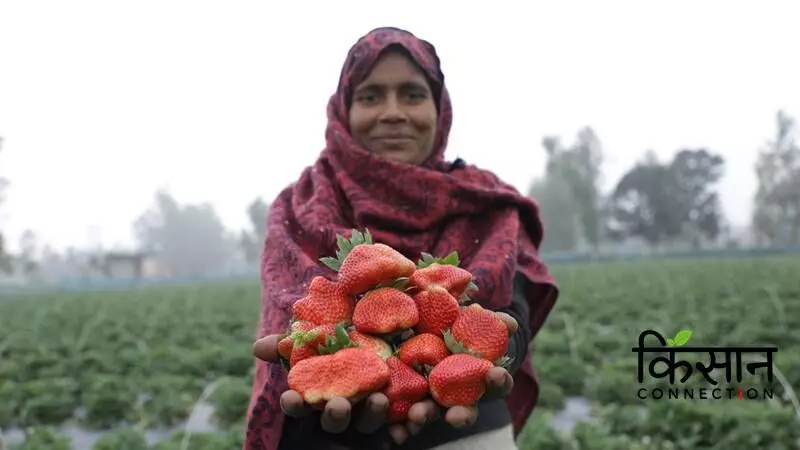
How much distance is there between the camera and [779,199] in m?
47.7

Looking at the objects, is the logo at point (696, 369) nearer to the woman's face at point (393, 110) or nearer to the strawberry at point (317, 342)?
the woman's face at point (393, 110)

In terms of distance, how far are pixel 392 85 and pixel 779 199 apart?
52309mm

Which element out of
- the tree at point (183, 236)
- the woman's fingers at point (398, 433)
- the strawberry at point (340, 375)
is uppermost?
the strawberry at point (340, 375)

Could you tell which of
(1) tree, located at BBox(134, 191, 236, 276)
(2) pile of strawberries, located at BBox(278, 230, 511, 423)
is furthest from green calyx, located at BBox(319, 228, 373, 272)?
(1) tree, located at BBox(134, 191, 236, 276)

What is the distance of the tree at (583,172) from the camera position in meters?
47.4

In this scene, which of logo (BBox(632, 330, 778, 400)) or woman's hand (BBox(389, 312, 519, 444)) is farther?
logo (BBox(632, 330, 778, 400))

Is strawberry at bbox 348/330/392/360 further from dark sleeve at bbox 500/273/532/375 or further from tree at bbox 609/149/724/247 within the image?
tree at bbox 609/149/724/247

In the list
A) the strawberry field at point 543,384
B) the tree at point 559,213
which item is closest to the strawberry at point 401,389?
the strawberry field at point 543,384

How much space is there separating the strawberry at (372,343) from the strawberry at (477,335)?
0.30 ft

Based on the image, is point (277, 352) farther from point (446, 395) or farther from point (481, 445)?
point (481, 445)

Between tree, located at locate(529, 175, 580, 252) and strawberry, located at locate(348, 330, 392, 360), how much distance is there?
51858 mm

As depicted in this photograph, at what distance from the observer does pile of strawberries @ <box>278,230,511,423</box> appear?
3.37ft

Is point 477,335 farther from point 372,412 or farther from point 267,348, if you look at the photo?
point 267,348

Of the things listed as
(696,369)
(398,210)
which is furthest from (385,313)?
(696,369)
